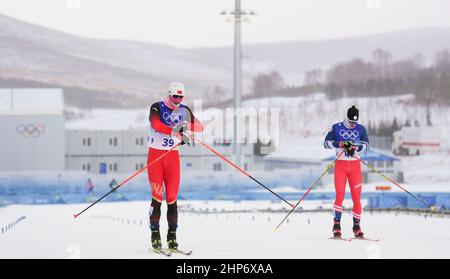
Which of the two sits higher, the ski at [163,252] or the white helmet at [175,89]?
the white helmet at [175,89]

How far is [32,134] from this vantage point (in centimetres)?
4153

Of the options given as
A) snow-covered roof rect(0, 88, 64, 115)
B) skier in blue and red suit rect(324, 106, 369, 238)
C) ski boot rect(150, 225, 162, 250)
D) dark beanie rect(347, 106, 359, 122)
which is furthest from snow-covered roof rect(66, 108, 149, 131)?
ski boot rect(150, 225, 162, 250)

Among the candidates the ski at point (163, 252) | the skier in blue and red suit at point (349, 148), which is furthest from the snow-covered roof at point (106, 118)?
the ski at point (163, 252)

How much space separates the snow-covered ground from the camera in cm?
1127

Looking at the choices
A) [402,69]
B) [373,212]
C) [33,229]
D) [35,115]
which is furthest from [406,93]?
[33,229]

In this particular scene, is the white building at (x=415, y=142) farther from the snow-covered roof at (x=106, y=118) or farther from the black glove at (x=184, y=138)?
the black glove at (x=184, y=138)

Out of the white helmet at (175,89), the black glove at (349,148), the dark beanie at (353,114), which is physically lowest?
the black glove at (349,148)

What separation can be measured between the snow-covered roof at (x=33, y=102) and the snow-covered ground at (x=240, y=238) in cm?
2100

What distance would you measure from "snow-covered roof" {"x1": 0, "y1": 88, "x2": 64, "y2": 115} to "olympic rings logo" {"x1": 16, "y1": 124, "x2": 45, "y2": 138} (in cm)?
70

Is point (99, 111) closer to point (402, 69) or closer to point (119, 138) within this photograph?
point (402, 69)

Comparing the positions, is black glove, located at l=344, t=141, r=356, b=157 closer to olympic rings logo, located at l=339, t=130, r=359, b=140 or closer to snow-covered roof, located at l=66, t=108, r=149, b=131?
olympic rings logo, located at l=339, t=130, r=359, b=140

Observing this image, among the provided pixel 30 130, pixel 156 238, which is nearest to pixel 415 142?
pixel 30 130

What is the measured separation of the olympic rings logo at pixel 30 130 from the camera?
41.4 metres

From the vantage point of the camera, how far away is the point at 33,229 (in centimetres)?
1692
